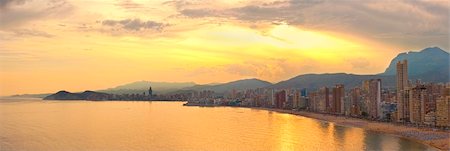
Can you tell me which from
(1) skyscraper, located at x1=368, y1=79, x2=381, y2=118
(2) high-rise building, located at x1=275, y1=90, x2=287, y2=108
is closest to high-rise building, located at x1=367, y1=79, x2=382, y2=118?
Answer: (1) skyscraper, located at x1=368, y1=79, x2=381, y2=118

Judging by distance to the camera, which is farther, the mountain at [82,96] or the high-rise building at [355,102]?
the mountain at [82,96]

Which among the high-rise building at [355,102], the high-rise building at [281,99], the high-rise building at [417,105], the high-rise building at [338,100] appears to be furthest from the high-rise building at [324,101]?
the high-rise building at [417,105]

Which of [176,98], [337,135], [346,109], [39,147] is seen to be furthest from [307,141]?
[176,98]

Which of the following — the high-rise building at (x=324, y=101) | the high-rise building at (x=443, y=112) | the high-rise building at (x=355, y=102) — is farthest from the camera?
the high-rise building at (x=324, y=101)

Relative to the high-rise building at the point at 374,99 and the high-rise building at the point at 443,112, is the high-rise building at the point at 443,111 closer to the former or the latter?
the high-rise building at the point at 443,112

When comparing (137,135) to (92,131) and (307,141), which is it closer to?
(92,131)

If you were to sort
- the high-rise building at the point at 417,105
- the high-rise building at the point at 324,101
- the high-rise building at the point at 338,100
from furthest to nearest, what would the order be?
the high-rise building at the point at 324,101
the high-rise building at the point at 338,100
the high-rise building at the point at 417,105

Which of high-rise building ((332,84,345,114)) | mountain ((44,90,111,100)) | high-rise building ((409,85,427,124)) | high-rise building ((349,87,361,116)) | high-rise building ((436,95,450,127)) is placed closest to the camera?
high-rise building ((436,95,450,127))

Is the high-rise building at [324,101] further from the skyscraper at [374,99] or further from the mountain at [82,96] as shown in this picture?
the mountain at [82,96]

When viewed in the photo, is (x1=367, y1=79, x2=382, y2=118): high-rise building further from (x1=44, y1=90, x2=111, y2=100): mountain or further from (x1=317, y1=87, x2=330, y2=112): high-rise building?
(x1=44, y1=90, x2=111, y2=100): mountain
